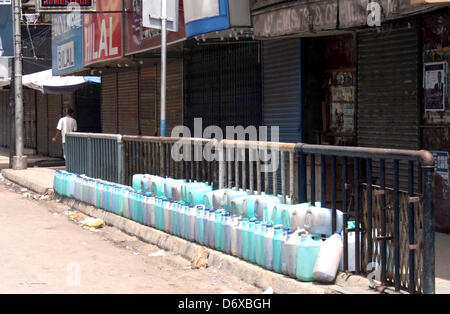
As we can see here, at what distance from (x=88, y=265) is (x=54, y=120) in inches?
879

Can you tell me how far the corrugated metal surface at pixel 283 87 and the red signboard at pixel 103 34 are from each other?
5.49m

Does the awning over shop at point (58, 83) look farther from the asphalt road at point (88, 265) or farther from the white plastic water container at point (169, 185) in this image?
the white plastic water container at point (169, 185)

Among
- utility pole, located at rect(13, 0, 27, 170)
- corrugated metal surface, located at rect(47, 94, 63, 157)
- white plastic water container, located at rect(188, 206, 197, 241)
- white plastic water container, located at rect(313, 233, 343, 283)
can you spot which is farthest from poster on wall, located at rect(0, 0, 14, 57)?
white plastic water container, located at rect(313, 233, 343, 283)

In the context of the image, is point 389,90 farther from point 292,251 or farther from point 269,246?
point 292,251

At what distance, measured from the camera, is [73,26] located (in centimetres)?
2305

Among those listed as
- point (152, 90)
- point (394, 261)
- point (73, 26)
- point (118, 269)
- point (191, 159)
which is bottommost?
point (118, 269)

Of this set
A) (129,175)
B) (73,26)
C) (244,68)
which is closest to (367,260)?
(129,175)

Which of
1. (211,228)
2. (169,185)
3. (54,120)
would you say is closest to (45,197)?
(169,185)

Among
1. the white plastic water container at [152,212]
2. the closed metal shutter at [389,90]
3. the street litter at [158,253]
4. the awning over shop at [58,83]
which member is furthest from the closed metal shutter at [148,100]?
the street litter at [158,253]

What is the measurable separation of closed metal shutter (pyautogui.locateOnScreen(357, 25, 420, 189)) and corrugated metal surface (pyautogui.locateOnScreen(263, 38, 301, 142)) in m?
1.70

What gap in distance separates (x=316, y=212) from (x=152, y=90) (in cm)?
1326

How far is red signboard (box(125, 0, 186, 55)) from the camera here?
48.0ft

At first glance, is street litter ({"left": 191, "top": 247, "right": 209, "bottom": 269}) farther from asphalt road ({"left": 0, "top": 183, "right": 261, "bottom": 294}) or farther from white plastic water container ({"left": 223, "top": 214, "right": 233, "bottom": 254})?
white plastic water container ({"left": 223, "top": 214, "right": 233, "bottom": 254})

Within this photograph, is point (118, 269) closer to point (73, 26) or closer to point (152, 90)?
point (152, 90)
